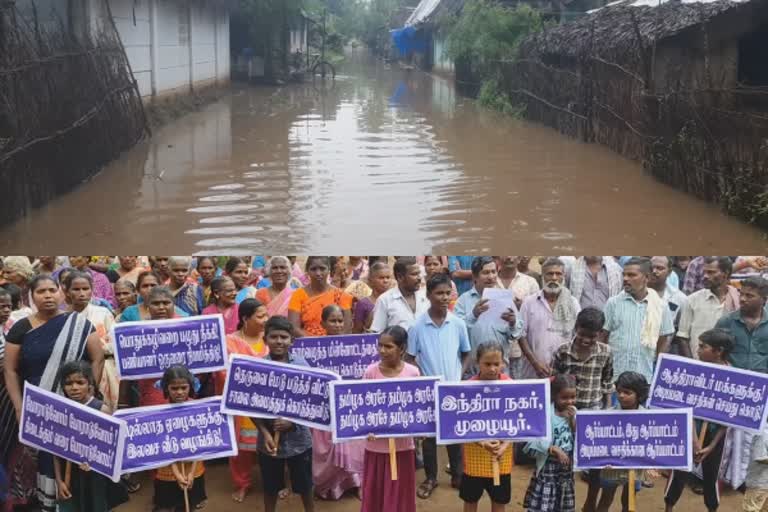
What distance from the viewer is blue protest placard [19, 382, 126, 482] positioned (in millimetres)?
4234

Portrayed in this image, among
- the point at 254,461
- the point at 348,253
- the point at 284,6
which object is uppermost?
the point at 284,6

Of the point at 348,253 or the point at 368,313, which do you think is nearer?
the point at 368,313

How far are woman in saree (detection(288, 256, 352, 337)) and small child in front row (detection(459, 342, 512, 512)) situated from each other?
1.47m

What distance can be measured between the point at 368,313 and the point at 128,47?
12.3 m

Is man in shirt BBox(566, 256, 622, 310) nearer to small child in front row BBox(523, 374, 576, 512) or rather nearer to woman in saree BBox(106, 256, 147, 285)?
small child in front row BBox(523, 374, 576, 512)

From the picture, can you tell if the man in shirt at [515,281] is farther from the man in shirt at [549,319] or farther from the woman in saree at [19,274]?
the woman in saree at [19,274]

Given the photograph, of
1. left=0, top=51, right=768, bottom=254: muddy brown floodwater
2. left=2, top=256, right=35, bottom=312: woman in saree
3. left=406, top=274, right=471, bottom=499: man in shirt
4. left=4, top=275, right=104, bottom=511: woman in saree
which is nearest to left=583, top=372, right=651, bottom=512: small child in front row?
left=406, top=274, right=471, bottom=499: man in shirt

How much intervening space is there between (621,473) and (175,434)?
88.1 inches

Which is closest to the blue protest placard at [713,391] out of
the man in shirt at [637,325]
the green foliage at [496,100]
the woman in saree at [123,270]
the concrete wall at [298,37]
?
the man in shirt at [637,325]

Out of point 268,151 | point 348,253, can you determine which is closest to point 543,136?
point 268,151

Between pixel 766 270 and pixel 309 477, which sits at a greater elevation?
pixel 766 270

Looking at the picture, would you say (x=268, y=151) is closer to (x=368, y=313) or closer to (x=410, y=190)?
(x=410, y=190)

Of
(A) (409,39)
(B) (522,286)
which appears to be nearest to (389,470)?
(B) (522,286)

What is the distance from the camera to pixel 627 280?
18.4 ft
